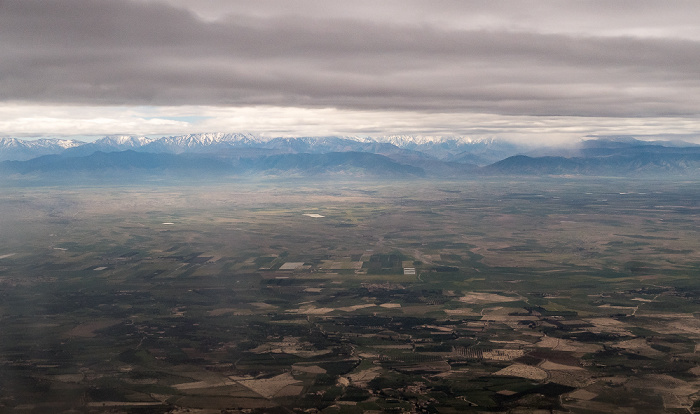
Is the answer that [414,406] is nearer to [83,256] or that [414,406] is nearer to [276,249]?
[276,249]

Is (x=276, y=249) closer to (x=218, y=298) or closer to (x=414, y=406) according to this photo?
(x=218, y=298)

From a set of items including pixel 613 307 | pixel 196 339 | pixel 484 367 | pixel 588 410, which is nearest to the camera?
pixel 588 410

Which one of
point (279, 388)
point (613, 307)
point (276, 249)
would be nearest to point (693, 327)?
point (613, 307)

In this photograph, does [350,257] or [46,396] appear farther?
[350,257]

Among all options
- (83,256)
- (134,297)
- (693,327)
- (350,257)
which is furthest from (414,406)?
(83,256)

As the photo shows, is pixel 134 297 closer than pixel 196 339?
No

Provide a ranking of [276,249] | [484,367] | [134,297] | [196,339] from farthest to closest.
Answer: [276,249] → [134,297] → [196,339] → [484,367]

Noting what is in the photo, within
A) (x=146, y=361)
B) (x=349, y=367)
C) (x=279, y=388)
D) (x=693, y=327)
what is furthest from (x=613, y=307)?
(x=146, y=361)

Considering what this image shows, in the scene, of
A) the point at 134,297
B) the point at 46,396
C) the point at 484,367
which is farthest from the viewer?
the point at 134,297

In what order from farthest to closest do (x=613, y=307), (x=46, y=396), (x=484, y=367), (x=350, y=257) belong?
1. (x=350, y=257)
2. (x=613, y=307)
3. (x=484, y=367)
4. (x=46, y=396)
